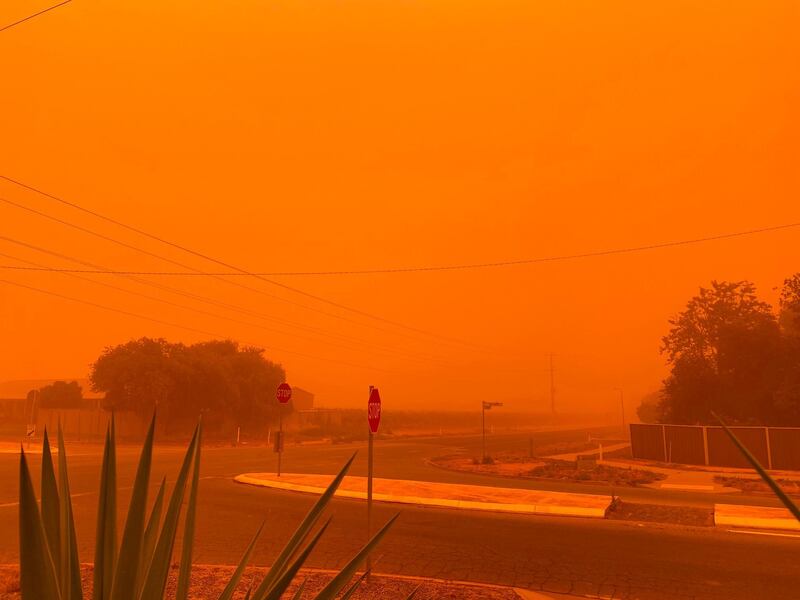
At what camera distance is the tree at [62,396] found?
217ft

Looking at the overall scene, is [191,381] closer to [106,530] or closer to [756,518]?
[756,518]

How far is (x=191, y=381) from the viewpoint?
167 feet

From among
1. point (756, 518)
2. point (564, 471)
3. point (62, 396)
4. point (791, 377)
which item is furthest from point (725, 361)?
point (62, 396)

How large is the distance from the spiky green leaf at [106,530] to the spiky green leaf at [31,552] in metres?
0.40

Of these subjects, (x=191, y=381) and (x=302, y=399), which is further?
(x=302, y=399)

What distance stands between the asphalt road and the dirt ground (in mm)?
843

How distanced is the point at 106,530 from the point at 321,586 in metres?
5.19

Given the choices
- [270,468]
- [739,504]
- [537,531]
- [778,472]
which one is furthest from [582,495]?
[778,472]

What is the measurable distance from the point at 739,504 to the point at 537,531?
743cm

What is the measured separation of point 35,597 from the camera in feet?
5.98

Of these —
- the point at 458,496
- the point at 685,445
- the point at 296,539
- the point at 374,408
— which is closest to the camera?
the point at 296,539

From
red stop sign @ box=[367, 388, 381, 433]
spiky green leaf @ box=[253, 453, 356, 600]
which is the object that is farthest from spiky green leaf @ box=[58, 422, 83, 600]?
red stop sign @ box=[367, 388, 381, 433]

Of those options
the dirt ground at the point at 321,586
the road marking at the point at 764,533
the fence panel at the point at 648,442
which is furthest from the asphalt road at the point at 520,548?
the fence panel at the point at 648,442

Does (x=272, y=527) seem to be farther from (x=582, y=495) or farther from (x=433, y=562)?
(x=582, y=495)
